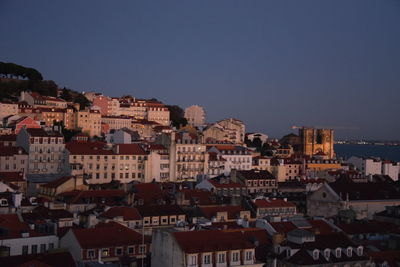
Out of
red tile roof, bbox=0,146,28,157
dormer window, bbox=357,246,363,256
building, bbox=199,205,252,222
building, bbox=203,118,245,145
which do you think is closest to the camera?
dormer window, bbox=357,246,363,256

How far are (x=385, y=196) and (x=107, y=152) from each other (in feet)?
108

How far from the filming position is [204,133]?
11069cm

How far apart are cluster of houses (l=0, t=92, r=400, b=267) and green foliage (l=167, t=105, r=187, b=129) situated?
582 inches

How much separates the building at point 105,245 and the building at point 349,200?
24.2 meters

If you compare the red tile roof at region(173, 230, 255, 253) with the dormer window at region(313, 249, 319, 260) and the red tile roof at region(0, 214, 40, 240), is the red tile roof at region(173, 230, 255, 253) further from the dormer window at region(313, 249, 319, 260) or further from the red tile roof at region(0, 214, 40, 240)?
the red tile roof at region(0, 214, 40, 240)

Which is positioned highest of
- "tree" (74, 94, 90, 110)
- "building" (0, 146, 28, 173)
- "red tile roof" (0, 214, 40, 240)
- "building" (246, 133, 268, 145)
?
"tree" (74, 94, 90, 110)

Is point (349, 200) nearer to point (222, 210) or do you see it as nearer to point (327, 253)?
point (222, 210)

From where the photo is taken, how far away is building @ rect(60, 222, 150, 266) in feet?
102

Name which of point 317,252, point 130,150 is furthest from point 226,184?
point 317,252

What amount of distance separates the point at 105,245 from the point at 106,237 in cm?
98

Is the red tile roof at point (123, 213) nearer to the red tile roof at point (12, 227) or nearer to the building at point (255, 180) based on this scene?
the red tile roof at point (12, 227)

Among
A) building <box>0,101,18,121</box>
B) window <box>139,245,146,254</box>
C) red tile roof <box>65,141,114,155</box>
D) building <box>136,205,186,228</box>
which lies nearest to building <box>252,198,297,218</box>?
building <box>136,205,186,228</box>

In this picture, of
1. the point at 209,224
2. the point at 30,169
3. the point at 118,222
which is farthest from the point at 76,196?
the point at 30,169

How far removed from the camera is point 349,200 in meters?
53.2
